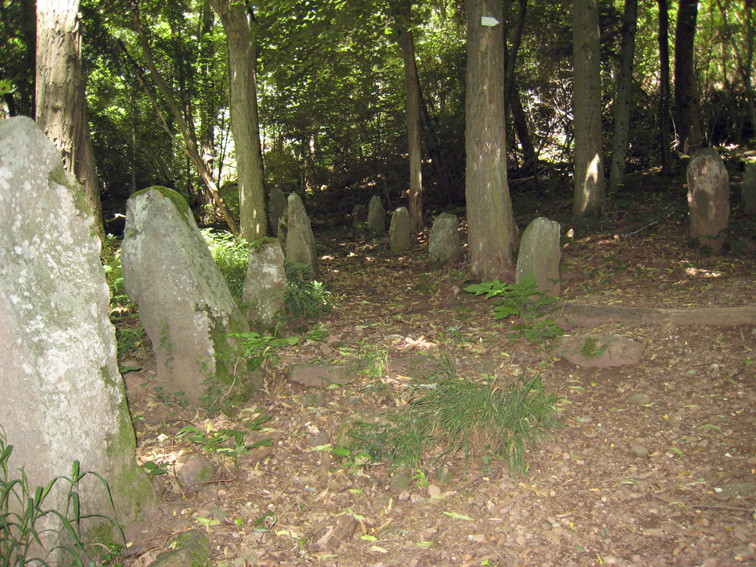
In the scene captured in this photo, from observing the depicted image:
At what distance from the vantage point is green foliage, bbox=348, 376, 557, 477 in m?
3.55

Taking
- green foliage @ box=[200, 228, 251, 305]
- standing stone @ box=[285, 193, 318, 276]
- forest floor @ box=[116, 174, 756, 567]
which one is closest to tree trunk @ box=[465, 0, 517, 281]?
forest floor @ box=[116, 174, 756, 567]

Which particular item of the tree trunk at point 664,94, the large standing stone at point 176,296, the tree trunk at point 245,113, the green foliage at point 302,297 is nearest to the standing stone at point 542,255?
the green foliage at point 302,297

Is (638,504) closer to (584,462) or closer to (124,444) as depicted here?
(584,462)

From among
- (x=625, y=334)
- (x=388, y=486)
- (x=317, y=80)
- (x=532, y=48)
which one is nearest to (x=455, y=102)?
(x=532, y=48)

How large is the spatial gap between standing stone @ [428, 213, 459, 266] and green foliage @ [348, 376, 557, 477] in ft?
16.3

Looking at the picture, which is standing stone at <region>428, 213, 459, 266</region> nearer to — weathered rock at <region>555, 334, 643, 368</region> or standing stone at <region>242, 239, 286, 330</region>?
standing stone at <region>242, 239, 286, 330</region>

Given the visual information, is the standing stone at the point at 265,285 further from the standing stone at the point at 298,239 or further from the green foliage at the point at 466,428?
the green foliage at the point at 466,428

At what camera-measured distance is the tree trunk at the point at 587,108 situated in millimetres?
9000

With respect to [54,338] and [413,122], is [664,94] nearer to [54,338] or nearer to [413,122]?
[413,122]

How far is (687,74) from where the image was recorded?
38.4 feet

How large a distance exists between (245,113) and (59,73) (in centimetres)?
341

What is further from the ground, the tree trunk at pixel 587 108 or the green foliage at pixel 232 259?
the tree trunk at pixel 587 108

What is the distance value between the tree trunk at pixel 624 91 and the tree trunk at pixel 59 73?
9.21m

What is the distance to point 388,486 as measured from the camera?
135 inches
